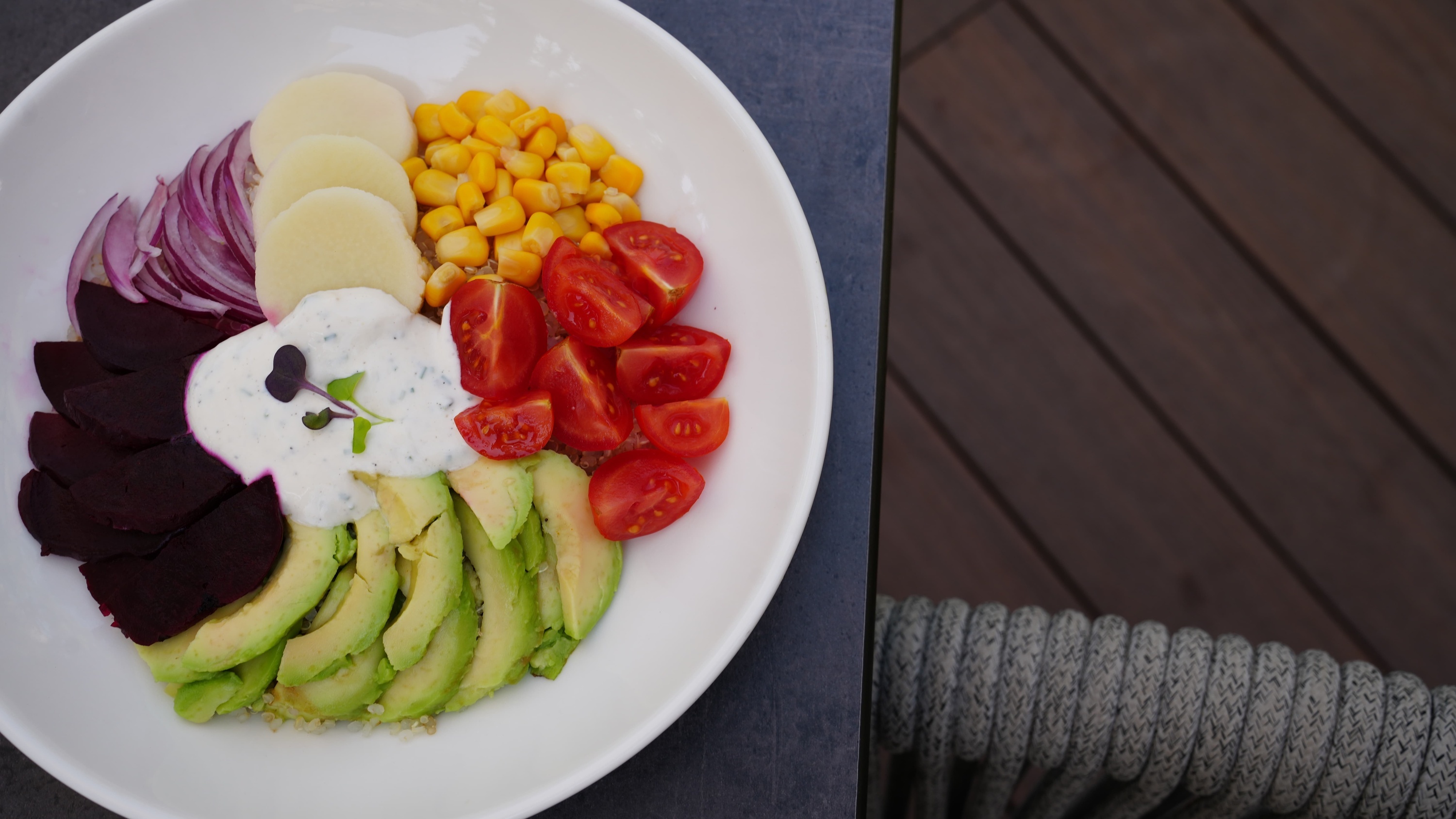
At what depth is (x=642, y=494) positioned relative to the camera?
1.49 m

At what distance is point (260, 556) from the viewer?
4.80ft

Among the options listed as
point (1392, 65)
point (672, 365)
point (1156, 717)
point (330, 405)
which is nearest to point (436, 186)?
point (330, 405)

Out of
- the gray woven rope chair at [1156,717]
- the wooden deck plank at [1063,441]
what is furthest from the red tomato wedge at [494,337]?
the wooden deck plank at [1063,441]

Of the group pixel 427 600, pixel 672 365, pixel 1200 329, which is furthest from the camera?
pixel 1200 329

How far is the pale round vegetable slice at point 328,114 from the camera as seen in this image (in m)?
1.63

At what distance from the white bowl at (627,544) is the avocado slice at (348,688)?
79 millimetres

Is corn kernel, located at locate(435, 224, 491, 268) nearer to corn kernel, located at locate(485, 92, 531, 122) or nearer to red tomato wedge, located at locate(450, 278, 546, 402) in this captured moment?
red tomato wedge, located at locate(450, 278, 546, 402)

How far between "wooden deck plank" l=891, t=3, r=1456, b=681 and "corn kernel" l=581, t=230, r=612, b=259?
4.51ft

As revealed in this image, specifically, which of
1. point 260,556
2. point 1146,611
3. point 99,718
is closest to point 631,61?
point 260,556

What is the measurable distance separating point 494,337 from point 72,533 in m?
0.71

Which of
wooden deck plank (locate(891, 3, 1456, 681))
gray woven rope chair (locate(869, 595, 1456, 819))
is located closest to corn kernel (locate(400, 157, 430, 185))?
gray woven rope chair (locate(869, 595, 1456, 819))

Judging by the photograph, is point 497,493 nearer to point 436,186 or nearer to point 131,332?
point 436,186

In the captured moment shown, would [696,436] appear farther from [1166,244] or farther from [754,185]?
[1166,244]

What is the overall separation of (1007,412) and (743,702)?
131 centimetres
